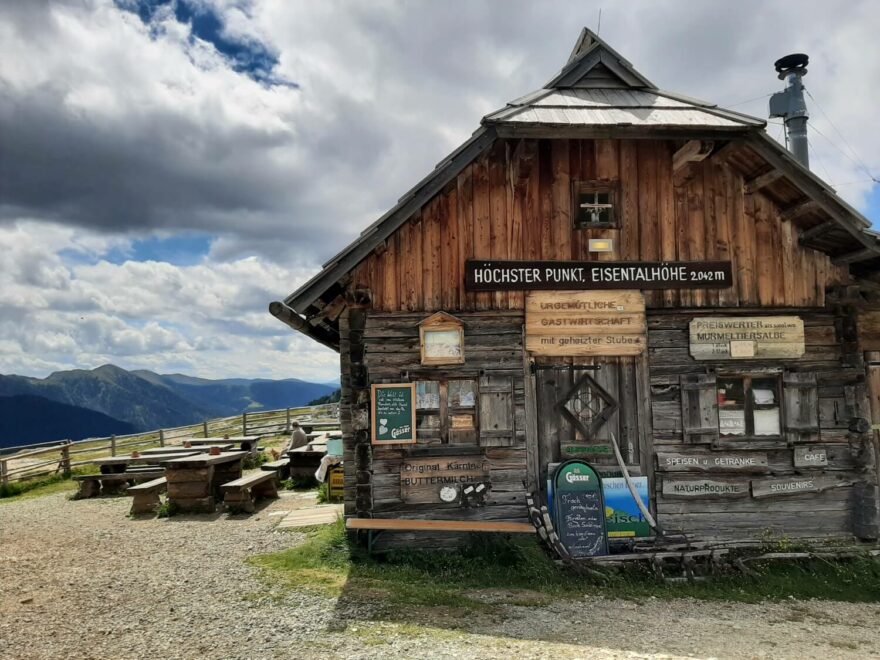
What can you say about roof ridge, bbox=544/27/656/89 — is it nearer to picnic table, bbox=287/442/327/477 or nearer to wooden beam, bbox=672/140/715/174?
wooden beam, bbox=672/140/715/174

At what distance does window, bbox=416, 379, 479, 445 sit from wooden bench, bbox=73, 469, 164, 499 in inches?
426

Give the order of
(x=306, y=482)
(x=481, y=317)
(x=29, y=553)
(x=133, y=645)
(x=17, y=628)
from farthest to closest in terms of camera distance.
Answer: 1. (x=306, y=482)
2. (x=29, y=553)
3. (x=481, y=317)
4. (x=17, y=628)
5. (x=133, y=645)

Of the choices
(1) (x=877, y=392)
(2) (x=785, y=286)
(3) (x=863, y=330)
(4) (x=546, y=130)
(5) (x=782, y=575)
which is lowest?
(5) (x=782, y=575)

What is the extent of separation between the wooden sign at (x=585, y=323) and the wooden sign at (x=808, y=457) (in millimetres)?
3109

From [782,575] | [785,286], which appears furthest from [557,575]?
[785,286]

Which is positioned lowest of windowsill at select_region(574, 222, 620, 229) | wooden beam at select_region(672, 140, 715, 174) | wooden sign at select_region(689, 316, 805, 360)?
wooden sign at select_region(689, 316, 805, 360)

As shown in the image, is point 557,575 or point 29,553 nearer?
point 557,575

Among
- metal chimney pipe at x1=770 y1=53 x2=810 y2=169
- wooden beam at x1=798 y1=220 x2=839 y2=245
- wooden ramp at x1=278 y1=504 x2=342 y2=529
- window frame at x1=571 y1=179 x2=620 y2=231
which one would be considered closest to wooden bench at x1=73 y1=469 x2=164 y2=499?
wooden ramp at x1=278 y1=504 x2=342 y2=529

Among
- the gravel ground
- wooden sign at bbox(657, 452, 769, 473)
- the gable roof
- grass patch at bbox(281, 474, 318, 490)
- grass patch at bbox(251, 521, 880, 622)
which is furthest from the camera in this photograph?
grass patch at bbox(281, 474, 318, 490)

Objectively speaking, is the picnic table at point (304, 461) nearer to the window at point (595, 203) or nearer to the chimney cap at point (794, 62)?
the window at point (595, 203)

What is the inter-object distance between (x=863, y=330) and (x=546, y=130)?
649 centimetres

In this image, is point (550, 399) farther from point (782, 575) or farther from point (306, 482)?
point (306, 482)

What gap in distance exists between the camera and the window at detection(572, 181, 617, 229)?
977 cm

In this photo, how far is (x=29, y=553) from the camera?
10.1 metres
